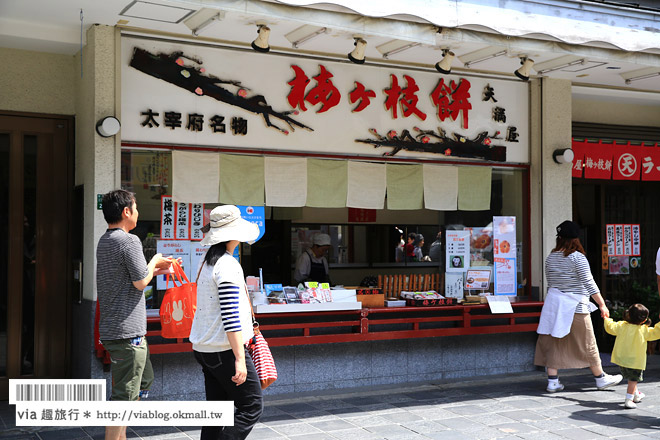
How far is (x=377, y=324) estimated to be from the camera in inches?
340

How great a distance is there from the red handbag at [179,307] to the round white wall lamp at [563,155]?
19.0 ft

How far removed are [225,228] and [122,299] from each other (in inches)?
39.6

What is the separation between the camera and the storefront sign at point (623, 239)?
439 inches

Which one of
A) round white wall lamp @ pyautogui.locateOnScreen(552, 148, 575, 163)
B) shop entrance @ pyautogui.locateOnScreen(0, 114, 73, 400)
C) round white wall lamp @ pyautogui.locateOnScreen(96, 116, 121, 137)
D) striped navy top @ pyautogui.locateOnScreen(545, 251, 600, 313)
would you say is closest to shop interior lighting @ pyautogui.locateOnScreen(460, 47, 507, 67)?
round white wall lamp @ pyautogui.locateOnScreen(552, 148, 575, 163)

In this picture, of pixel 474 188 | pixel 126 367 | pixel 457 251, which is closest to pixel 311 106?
pixel 474 188

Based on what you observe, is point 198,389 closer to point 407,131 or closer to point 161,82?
point 161,82

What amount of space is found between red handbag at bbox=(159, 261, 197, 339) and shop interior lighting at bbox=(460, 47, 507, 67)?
4.46 metres

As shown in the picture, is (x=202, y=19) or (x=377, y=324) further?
(x=377, y=324)

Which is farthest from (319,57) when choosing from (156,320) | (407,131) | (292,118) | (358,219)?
(358,219)

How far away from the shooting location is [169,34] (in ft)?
25.3

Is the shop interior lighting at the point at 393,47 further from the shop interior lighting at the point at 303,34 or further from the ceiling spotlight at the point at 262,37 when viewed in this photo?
the ceiling spotlight at the point at 262,37

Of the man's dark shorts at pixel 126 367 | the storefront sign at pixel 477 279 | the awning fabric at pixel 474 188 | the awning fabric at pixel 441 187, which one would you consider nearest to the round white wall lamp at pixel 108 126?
the man's dark shorts at pixel 126 367

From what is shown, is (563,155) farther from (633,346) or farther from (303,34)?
(303,34)

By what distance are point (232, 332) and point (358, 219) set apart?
8.30 metres
